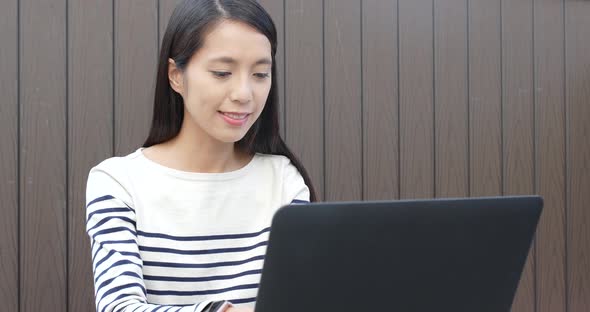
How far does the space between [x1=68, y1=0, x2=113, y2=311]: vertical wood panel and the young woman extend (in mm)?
531

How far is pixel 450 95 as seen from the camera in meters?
2.05

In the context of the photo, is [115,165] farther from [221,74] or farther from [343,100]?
[343,100]

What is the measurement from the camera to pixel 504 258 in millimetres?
655

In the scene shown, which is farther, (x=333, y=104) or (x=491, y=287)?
(x=333, y=104)

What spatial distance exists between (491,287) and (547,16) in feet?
5.55

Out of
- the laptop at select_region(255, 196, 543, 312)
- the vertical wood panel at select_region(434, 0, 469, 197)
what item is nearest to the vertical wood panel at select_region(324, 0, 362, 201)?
the vertical wood panel at select_region(434, 0, 469, 197)

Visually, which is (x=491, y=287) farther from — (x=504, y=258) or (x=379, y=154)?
(x=379, y=154)

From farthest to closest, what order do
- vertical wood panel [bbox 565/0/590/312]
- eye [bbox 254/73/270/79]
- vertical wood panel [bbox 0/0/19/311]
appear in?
vertical wood panel [bbox 565/0/590/312] < vertical wood panel [bbox 0/0/19/311] < eye [bbox 254/73/270/79]

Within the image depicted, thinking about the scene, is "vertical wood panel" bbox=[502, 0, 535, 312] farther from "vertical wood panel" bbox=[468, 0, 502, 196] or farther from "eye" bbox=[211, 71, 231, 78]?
"eye" bbox=[211, 71, 231, 78]

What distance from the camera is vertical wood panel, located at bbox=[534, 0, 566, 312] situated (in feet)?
7.07

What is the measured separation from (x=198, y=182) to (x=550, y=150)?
1.43 meters

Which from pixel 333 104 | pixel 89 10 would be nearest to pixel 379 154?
pixel 333 104

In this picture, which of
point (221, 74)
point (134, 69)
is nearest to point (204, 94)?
point (221, 74)

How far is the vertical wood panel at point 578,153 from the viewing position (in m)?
2.19
